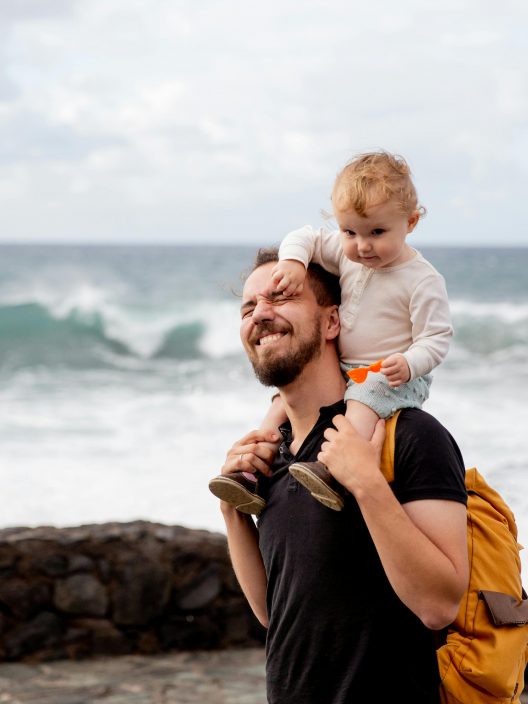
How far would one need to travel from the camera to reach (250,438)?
2.93 m

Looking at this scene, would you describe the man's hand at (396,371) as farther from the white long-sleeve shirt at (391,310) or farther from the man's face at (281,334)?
the man's face at (281,334)

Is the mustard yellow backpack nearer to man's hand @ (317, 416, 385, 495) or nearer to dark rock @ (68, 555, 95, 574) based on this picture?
man's hand @ (317, 416, 385, 495)

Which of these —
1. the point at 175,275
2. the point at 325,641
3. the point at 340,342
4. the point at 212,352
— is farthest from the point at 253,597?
the point at 175,275

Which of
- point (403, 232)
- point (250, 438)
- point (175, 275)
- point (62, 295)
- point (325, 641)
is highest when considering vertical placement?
point (175, 275)

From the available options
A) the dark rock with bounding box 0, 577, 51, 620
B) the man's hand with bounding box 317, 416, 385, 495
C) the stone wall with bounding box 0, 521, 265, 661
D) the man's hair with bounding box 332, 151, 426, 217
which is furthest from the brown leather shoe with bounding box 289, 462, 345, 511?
the dark rock with bounding box 0, 577, 51, 620

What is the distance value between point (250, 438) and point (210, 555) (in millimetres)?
3412

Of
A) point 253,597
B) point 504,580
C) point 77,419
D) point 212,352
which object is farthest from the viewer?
point 212,352

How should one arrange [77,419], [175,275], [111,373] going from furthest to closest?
[175,275], [111,373], [77,419]

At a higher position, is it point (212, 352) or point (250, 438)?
point (212, 352)

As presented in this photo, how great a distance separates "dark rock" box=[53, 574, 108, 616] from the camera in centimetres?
611

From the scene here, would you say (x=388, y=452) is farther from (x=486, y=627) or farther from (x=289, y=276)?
(x=289, y=276)

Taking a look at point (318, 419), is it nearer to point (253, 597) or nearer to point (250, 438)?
point (250, 438)

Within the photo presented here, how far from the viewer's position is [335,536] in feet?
8.52

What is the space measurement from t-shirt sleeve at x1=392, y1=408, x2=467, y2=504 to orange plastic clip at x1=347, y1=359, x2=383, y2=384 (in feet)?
0.64
